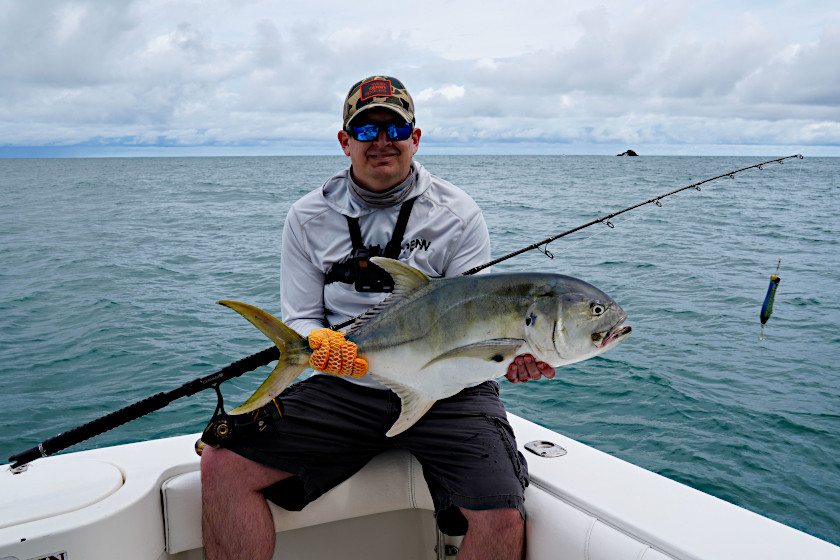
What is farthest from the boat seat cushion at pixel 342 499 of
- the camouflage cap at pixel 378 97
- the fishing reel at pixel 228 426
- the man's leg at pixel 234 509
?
the camouflage cap at pixel 378 97

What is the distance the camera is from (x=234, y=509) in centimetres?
243

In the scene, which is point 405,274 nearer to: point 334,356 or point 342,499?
point 334,356

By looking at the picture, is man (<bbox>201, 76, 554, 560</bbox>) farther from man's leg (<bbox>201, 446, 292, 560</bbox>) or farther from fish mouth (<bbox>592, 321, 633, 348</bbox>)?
fish mouth (<bbox>592, 321, 633, 348</bbox>)

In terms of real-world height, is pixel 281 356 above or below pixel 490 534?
above

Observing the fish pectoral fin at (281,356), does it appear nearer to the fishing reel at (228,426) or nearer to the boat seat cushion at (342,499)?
the fishing reel at (228,426)

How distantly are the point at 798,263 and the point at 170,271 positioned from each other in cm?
1379

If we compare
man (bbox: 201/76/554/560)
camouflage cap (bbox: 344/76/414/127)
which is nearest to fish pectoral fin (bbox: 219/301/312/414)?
man (bbox: 201/76/554/560)

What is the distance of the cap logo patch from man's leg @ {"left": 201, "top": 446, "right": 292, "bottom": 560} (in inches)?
65.8

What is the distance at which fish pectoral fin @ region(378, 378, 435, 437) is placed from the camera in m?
2.27

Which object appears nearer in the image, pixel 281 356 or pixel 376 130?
pixel 281 356

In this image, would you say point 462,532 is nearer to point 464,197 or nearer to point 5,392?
point 464,197

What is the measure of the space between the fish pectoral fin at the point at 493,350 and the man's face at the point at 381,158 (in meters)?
1.11

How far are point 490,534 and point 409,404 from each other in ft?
1.85

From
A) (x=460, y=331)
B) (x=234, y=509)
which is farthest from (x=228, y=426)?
(x=460, y=331)
